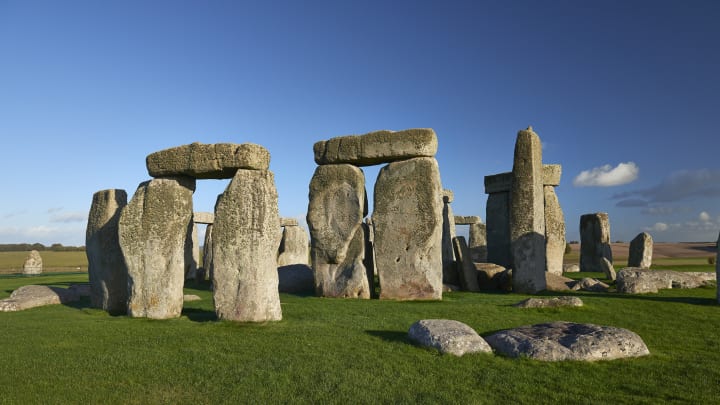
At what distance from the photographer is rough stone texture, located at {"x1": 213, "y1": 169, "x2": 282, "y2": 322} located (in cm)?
900

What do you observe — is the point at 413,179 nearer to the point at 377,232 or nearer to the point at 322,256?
the point at 377,232

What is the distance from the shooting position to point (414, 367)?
5.98 metres

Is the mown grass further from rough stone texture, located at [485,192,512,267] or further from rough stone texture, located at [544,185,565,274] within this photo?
rough stone texture, located at [485,192,512,267]

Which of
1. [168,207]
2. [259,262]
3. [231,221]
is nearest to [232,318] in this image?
[259,262]

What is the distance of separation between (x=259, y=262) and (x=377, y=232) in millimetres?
4926

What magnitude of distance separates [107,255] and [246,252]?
4260mm

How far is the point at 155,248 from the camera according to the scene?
32.4ft

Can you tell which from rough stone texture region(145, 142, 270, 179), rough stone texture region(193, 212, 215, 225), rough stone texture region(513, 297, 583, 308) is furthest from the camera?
rough stone texture region(193, 212, 215, 225)

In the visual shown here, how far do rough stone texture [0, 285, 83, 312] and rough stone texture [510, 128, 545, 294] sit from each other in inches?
475

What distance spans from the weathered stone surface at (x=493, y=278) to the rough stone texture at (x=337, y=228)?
4.51 m

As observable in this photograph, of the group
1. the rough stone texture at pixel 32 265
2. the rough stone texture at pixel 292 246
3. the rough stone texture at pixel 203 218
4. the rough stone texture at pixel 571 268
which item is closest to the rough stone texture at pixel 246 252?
the rough stone texture at pixel 292 246

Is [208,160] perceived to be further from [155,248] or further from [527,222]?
[527,222]

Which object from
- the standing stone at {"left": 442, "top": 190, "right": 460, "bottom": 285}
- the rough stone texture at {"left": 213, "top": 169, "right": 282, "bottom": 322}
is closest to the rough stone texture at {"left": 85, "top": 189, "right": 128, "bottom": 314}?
the rough stone texture at {"left": 213, "top": 169, "right": 282, "bottom": 322}

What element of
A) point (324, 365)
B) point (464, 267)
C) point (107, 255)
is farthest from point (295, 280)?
point (324, 365)
